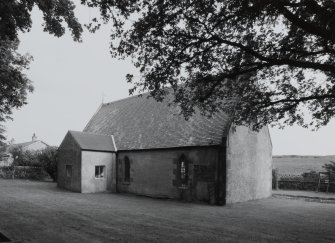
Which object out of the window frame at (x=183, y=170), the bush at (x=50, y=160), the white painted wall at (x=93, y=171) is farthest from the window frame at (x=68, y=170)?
the window frame at (x=183, y=170)

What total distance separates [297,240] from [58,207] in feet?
41.0

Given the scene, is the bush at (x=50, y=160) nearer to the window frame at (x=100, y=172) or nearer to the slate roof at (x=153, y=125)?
the slate roof at (x=153, y=125)

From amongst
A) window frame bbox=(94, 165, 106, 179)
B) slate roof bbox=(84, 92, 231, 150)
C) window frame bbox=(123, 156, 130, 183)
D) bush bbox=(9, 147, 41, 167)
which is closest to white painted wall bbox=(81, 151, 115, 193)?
window frame bbox=(94, 165, 106, 179)

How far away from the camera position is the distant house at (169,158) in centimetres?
2153

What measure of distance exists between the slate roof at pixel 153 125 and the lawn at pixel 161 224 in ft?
18.8

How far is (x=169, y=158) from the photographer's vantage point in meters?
23.9

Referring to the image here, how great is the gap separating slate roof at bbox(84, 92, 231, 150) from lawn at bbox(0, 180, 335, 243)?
5.72 meters

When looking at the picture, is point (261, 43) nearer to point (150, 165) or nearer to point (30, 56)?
point (150, 165)

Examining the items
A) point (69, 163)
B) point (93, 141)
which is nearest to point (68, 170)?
point (69, 163)

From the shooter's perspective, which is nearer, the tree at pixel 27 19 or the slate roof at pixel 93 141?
the tree at pixel 27 19

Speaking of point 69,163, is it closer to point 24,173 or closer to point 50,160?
point 50,160

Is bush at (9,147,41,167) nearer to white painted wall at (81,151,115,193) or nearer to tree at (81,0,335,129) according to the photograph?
white painted wall at (81,151,115,193)

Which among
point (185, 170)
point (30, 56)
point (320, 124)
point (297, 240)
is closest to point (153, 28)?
point (297, 240)

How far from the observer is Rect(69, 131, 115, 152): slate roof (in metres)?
28.2
